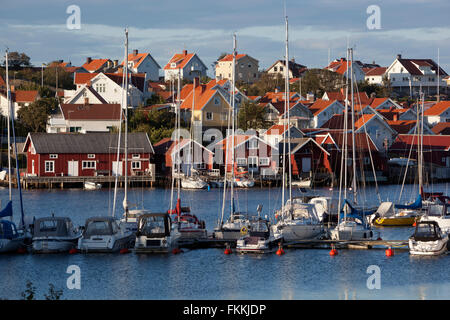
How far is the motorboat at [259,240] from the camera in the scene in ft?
124

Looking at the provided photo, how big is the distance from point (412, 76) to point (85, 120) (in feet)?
245

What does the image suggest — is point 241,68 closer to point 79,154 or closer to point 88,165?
point 88,165

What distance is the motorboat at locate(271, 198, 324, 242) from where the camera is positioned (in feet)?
133

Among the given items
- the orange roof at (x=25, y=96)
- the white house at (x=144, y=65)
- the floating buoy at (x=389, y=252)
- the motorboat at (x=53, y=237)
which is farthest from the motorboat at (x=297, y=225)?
the white house at (x=144, y=65)

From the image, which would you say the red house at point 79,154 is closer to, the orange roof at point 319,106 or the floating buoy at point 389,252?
the orange roof at point 319,106

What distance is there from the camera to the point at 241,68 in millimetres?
149500

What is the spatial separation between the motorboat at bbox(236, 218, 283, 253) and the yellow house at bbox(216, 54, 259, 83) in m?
105

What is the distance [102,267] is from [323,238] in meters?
11.5

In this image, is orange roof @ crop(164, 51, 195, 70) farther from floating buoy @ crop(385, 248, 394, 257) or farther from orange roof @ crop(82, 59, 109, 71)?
floating buoy @ crop(385, 248, 394, 257)

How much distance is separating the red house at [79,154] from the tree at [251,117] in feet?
61.2

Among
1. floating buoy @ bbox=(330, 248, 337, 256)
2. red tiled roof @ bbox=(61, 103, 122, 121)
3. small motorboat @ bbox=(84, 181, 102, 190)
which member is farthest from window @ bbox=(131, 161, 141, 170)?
floating buoy @ bbox=(330, 248, 337, 256)

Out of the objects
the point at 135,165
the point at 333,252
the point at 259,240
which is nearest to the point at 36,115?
the point at 135,165
